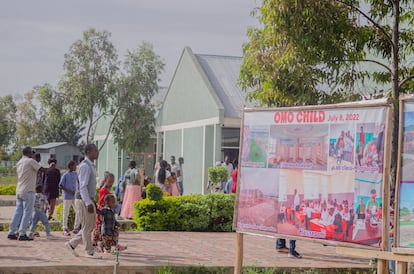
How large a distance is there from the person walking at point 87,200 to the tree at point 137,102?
2468cm

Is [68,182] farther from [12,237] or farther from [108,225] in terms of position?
[108,225]

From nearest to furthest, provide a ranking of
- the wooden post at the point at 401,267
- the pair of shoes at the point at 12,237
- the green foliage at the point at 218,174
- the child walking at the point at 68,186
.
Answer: the wooden post at the point at 401,267, the pair of shoes at the point at 12,237, the child walking at the point at 68,186, the green foliage at the point at 218,174

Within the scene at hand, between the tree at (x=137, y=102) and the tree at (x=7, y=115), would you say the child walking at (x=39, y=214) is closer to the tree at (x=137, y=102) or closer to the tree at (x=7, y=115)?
the tree at (x=137, y=102)

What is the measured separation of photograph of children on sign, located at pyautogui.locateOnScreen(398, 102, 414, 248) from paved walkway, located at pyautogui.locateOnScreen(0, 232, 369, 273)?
4194mm

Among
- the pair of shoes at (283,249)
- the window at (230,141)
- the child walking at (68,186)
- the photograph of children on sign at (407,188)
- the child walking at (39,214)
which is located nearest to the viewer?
the photograph of children on sign at (407,188)

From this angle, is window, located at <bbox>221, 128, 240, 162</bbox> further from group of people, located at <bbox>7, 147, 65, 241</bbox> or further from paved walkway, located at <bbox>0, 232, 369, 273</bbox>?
group of people, located at <bbox>7, 147, 65, 241</bbox>

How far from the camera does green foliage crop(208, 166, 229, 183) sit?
87.8ft

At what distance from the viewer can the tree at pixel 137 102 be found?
36812mm

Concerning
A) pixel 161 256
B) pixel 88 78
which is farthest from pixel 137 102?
pixel 161 256

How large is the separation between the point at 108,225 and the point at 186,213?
5008mm

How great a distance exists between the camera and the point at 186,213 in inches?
688

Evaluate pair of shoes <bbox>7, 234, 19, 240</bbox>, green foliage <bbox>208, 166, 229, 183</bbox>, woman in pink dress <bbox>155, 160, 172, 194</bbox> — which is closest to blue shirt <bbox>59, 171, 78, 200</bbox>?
pair of shoes <bbox>7, 234, 19, 240</bbox>

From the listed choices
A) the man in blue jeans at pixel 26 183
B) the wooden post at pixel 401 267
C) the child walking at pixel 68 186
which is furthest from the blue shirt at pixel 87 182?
the wooden post at pixel 401 267

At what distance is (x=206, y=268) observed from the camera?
35.9 feet
